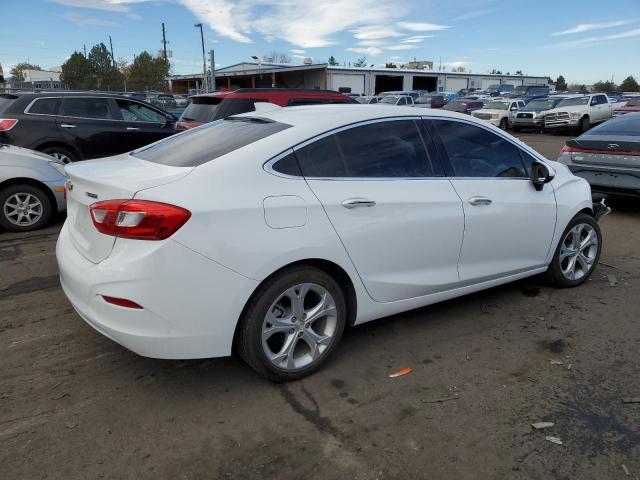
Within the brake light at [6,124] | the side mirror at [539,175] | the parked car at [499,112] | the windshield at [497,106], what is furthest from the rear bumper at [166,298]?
the windshield at [497,106]

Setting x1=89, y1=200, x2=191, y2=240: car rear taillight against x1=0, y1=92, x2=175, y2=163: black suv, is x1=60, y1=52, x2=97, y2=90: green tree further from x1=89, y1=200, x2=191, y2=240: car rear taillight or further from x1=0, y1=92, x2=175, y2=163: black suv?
x1=89, y1=200, x2=191, y2=240: car rear taillight

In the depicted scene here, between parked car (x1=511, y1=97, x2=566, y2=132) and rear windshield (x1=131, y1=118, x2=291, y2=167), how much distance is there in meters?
22.9

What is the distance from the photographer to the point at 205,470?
2377 mm

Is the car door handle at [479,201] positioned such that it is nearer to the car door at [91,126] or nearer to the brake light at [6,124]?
the car door at [91,126]

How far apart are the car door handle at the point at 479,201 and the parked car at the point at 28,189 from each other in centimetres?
504

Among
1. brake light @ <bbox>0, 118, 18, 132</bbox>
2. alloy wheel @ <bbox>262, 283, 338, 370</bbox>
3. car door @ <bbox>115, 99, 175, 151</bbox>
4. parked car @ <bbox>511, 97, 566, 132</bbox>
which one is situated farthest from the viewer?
parked car @ <bbox>511, 97, 566, 132</bbox>

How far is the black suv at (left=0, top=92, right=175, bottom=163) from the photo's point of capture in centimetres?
804

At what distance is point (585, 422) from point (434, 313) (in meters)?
1.52

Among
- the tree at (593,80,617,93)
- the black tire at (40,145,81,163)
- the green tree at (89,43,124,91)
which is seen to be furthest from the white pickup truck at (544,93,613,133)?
the tree at (593,80,617,93)

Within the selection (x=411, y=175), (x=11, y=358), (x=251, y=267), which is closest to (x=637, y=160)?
(x=411, y=175)

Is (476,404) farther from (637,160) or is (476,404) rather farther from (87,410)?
(637,160)

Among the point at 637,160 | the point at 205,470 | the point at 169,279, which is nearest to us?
the point at 205,470

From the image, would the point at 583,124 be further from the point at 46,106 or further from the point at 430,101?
the point at 46,106

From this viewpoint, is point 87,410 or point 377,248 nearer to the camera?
point 87,410
